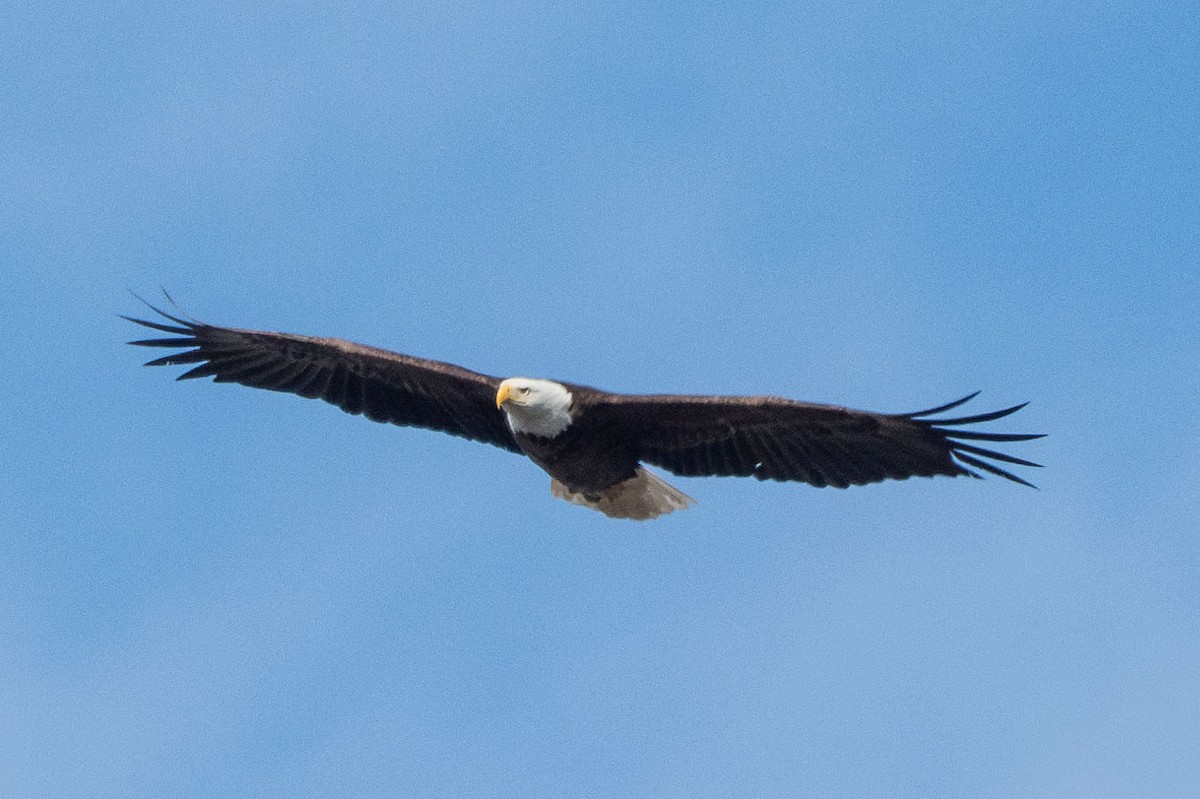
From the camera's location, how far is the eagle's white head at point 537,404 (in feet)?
42.3

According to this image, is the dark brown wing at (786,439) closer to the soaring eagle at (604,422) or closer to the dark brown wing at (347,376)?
the soaring eagle at (604,422)

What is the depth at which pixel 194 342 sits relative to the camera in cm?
1397

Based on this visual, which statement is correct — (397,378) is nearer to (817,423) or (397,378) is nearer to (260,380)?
(260,380)

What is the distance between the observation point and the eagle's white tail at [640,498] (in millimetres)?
13641

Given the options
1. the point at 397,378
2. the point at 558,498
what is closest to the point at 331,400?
the point at 397,378

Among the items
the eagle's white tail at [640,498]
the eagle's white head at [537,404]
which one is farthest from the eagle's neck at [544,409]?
the eagle's white tail at [640,498]

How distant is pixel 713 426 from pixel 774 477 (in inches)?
20.4

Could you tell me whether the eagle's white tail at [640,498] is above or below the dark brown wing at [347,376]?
below

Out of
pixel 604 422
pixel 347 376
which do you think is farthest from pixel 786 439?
pixel 347 376

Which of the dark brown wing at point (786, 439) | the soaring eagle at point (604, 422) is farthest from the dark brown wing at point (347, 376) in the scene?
the dark brown wing at point (786, 439)

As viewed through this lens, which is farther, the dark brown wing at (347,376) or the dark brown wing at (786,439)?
the dark brown wing at (347,376)

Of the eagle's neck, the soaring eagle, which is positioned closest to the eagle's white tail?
the soaring eagle

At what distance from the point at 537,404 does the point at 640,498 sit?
4.08 ft

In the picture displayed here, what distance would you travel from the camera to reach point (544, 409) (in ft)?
42.3
